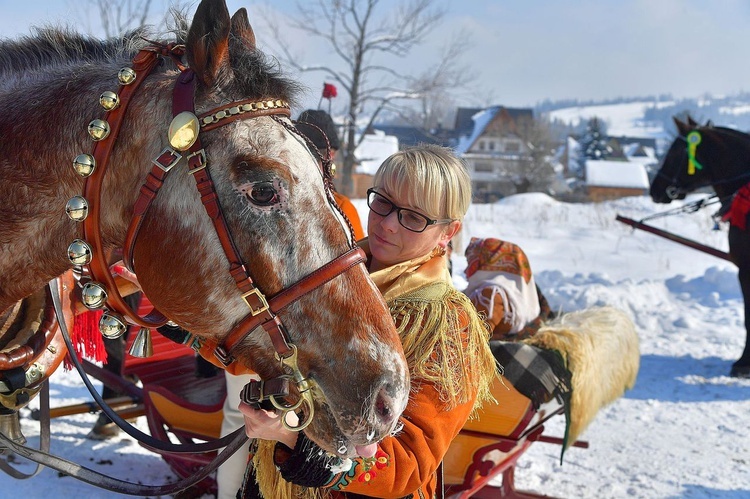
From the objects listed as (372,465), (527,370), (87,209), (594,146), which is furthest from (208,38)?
(594,146)

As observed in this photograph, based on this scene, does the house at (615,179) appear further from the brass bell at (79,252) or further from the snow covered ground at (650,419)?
the brass bell at (79,252)

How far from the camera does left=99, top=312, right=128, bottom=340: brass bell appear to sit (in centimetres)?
145

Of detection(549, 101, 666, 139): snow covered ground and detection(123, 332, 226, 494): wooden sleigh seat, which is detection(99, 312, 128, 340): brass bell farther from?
detection(549, 101, 666, 139): snow covered ground

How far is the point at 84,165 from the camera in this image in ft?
4.54

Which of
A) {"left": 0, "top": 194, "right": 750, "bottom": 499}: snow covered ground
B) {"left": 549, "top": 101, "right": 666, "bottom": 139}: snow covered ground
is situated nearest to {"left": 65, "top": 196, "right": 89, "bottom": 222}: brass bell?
{"left": 0, "top": 194, "right": 750, "bottom": 499}: snow covered ground

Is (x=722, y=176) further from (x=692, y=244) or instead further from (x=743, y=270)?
(x=743, y=270)

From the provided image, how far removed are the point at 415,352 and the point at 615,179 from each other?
46938mm

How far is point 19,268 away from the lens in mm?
1565

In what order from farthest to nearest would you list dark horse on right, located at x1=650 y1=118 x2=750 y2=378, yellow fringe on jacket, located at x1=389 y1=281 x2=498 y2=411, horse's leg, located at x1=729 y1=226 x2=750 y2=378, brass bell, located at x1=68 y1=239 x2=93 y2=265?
1. dark horse on right, located at x1=650 y1=118 x2=750 y2=378
2. horse's leg, located at x1=729 y1=226 x2=750 y2=378
3. yellow fringe on jacket, located at x1=389 y1=281 x2=498 y2=411
4. brass bell, located at x1=68 y1=239 x2=93 y2=265

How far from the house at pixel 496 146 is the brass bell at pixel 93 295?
1472 inches

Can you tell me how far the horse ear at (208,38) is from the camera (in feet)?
4.26

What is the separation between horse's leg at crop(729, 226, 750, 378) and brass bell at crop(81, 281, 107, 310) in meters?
6.12

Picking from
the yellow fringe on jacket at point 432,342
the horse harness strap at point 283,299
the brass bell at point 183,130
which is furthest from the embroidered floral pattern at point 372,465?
the brass bell at point 183,130

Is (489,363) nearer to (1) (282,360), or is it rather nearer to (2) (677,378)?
(1) (282,360)
